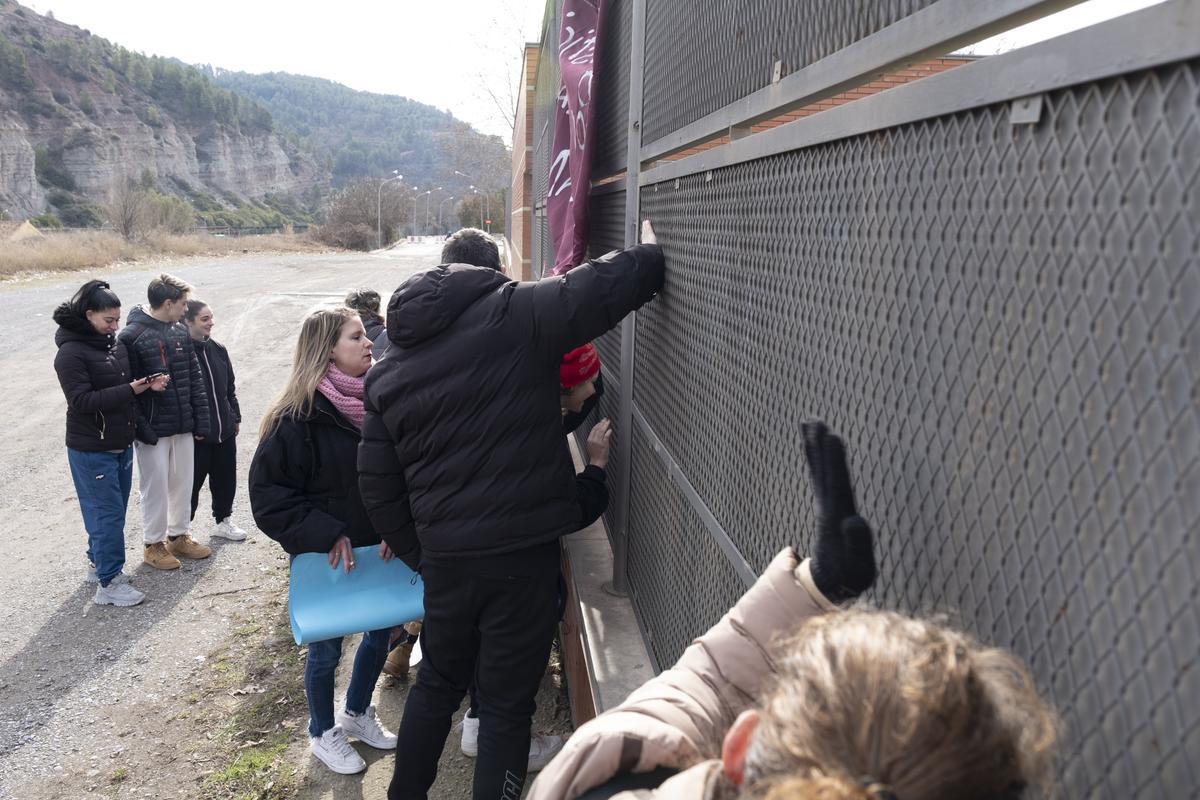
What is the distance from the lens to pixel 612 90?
4125mm

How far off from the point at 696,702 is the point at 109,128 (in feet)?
340

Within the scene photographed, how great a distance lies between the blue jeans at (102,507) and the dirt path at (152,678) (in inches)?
11.1

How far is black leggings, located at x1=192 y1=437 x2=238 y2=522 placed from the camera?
21.0 feet

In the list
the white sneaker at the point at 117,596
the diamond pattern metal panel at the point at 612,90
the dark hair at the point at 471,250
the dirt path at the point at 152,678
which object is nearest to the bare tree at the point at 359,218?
the dirt path at the point at 152,678

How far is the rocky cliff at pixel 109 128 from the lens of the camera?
7719 centimetres

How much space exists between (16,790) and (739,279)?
3738mm

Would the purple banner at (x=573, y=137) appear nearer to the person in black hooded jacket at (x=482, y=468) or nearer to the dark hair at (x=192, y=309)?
the person in black hooded jacket at (x=482, y=468)

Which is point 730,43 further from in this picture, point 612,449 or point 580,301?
point 612,449

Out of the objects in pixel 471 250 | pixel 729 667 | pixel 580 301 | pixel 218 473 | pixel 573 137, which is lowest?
pixel 218 473

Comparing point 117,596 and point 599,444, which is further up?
point 599,444

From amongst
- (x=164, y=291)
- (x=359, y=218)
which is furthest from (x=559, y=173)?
(x=359, y=218)

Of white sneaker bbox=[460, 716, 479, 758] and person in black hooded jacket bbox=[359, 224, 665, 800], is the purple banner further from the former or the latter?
white sneaker bbox=[460, 716, 479, 758]

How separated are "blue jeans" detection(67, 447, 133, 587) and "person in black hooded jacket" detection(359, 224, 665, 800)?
10.2ft

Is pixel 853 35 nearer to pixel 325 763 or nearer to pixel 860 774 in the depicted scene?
pixel 860 774
